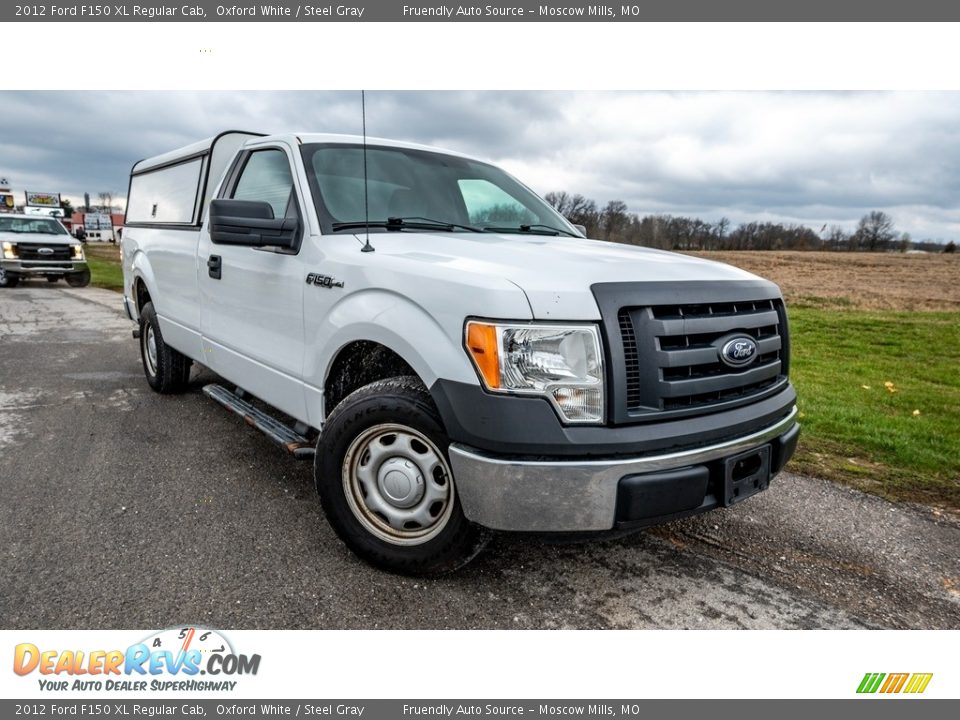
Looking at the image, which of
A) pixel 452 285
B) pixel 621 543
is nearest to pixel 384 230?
pixel 452 285

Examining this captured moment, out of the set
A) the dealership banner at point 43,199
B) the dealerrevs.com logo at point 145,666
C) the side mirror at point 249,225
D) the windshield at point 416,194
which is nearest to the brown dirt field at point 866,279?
the windshield at point 416,194

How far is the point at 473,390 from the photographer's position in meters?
2.30

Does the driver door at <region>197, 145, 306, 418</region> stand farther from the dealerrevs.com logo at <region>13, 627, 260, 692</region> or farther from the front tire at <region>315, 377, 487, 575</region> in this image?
the dealerrevs.com logo at <region>13, 627, 260, 692</region>

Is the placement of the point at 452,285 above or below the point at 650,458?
above

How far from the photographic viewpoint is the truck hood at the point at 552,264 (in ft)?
7.47

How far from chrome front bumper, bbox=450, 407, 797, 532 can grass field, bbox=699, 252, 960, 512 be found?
2.57 m

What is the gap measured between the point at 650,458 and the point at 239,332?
2694mm

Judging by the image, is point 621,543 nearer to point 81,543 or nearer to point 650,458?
point 650,458

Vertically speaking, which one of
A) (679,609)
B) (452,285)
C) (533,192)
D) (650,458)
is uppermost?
(533,192)

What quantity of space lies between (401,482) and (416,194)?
1.74 meters

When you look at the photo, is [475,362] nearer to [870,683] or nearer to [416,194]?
[416,194]

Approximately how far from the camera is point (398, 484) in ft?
8.73

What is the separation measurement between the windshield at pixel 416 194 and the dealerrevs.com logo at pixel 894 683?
8.84ft

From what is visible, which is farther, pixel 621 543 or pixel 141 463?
pixel 141 463
